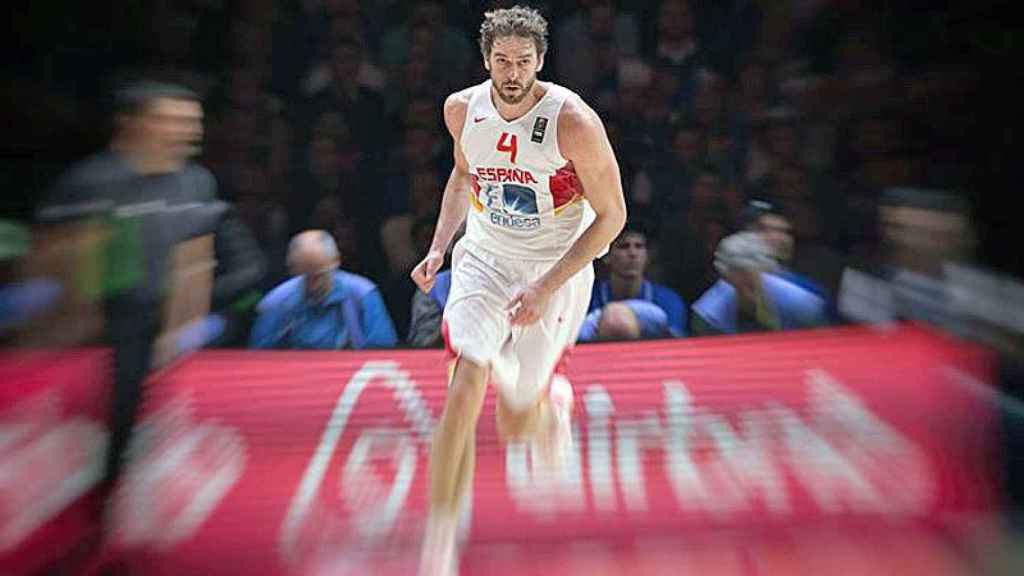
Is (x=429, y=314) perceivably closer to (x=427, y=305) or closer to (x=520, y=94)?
(x=427, y=305)

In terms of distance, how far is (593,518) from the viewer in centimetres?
326

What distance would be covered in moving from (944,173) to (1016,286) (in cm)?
44

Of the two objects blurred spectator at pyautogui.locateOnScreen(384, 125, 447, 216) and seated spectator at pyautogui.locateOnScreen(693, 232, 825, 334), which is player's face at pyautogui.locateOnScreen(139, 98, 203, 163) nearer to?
blurred spectator at pyautogui.locateOnScreen(384, 125, 447, 216)

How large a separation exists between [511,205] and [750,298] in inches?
51.2

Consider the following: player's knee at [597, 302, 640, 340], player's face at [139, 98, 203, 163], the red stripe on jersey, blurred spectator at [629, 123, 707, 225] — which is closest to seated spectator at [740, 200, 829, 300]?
blurred spectator at [629, 123, 707, 225]

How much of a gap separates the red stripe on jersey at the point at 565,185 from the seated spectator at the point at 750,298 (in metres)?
1.11

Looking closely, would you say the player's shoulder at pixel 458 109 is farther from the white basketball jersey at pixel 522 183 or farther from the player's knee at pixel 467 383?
the player's knee at pixel 467 383

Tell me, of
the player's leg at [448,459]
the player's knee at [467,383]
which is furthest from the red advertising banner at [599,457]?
the player's knee at [467,383]

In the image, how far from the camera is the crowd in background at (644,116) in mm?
3855

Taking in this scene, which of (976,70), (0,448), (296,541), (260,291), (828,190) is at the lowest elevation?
(296,541)

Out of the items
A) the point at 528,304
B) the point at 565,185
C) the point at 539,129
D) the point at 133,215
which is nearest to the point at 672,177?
the point at 565,185

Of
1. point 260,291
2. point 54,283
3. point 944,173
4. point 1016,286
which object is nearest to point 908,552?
point 1016,286

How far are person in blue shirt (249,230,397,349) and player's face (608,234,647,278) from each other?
760mm

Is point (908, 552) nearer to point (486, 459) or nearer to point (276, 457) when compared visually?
point (486, 459)
